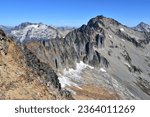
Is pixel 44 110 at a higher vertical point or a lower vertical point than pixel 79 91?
higher

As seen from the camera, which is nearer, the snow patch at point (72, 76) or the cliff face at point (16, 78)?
the cliff face at point (16, 78)

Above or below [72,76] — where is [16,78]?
above

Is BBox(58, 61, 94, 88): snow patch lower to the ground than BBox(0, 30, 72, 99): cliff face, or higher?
lower

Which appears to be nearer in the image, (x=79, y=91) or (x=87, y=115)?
(x=87, y=115)

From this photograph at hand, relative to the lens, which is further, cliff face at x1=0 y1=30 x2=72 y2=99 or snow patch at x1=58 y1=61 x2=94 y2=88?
snow patch at x1=58 y1=61 x2=94 y2=88

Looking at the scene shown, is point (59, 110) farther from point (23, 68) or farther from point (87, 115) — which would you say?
point (23, 68)

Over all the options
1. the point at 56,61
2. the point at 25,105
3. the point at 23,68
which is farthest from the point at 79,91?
the point at 25,105

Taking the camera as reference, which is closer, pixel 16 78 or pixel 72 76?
pixel 16 78

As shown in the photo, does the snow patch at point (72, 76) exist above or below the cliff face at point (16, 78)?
below
